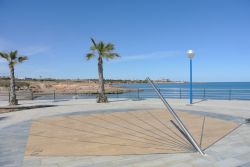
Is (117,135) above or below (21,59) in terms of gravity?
below

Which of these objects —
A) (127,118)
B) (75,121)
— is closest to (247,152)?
(127,118)

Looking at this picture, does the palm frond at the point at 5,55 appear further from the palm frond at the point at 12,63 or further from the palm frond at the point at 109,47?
the palm frond at the point at 109,47

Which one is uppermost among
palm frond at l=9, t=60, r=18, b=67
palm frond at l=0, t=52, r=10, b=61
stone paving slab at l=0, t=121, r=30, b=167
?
palm frond at l=0, t=52, r=10, b=61

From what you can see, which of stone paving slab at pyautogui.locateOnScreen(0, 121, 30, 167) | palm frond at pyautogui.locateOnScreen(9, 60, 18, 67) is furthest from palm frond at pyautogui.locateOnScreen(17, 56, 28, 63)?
stone paving slab at pyautogui.locateOnScreen(0, 121, 30, 167)

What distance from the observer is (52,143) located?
20.9 ft

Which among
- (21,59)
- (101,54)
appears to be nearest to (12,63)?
(21,59)

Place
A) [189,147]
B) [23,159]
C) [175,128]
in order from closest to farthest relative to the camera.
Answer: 1. [23,159]
2. [189,147]
3. [175,128]

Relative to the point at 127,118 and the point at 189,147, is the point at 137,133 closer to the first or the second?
the point at 189,147

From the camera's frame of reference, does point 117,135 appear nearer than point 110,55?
Yes

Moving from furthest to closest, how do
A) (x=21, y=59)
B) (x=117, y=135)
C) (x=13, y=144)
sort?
(x=21, y=59), (x=117, y=135), (x=13, y=144)

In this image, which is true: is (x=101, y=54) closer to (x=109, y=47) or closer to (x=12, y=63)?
(x=109, y=47)

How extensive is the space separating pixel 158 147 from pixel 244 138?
2.43 meters

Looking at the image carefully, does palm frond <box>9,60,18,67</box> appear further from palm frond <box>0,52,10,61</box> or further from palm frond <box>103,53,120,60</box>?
palm frond <box>103,53,120,60</box>

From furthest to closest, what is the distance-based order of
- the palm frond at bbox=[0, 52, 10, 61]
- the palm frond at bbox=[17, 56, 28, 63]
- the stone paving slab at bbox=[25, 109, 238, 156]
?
Result: 1. the palm frond at bbox=[17, 56, 28, 63]
2. the palm frond at bbox=[0, 52, 10, 61]
3. the stone paving slab at bbox=[25, 109, 238, 156]
